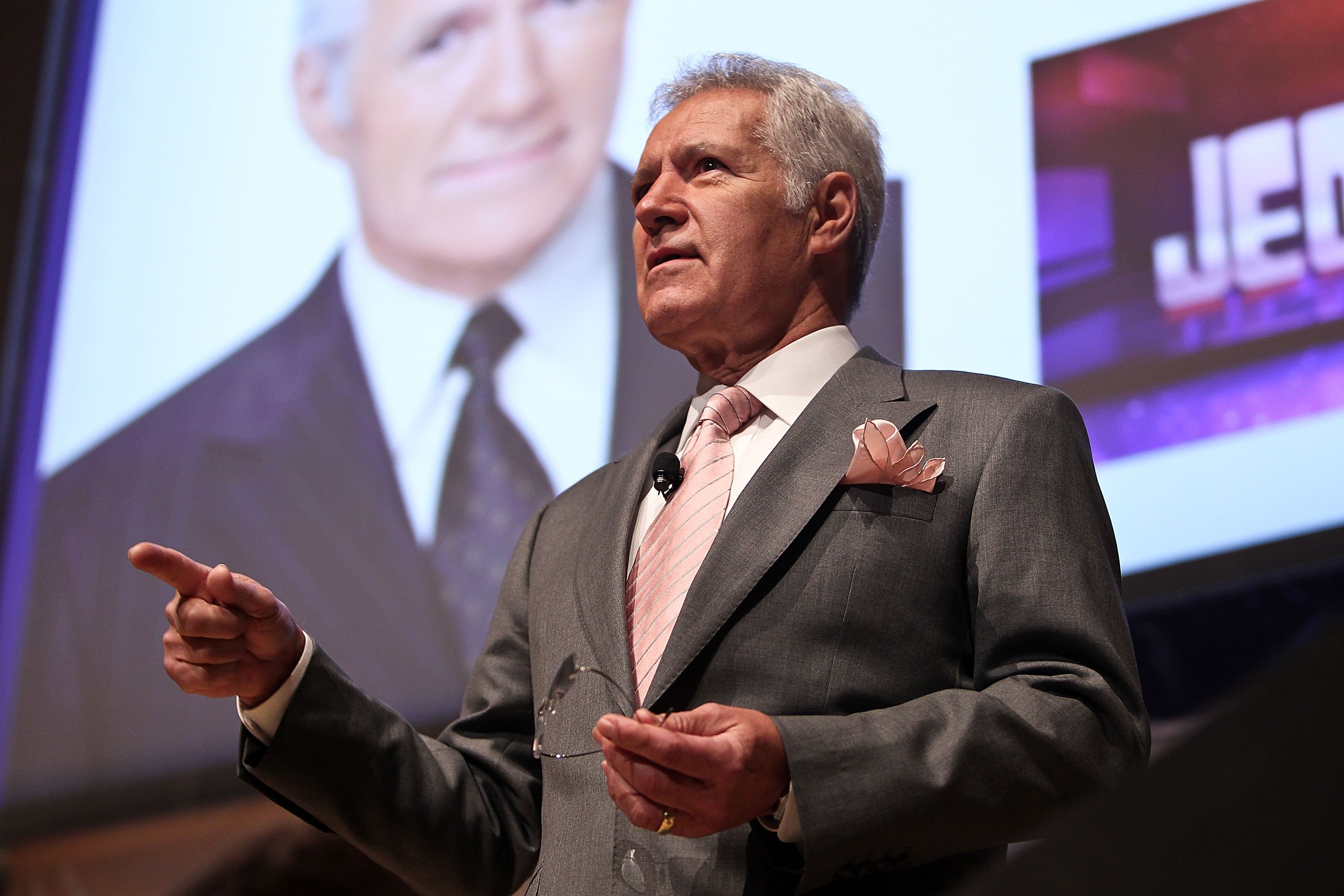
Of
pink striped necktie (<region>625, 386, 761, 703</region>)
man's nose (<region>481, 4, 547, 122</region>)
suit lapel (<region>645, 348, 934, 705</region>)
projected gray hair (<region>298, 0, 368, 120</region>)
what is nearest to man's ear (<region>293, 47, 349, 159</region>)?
projected gray hair (<region>298, 0, 368, 120</region>)

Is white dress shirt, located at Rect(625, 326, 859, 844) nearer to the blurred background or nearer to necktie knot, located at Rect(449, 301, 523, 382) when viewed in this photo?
the blurred background

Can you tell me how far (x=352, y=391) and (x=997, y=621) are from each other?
2.42 metres

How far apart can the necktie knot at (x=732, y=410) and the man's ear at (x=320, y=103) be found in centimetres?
234

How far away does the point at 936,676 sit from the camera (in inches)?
56.0

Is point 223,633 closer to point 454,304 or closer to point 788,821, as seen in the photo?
point 788,821

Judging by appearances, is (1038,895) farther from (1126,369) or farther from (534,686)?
(1126,369)

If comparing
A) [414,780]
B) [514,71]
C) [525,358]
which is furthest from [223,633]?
[514,71]

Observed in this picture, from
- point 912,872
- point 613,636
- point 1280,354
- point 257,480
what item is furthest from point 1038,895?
point 257,480

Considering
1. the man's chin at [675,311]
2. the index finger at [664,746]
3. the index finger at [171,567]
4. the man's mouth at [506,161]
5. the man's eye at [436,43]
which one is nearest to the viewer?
the index finger at [664,746]

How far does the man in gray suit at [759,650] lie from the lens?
1.20m

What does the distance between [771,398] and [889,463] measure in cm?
28

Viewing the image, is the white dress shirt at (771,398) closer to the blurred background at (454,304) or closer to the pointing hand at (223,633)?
the pointing hand at (223,633)

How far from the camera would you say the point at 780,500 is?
4.91ft

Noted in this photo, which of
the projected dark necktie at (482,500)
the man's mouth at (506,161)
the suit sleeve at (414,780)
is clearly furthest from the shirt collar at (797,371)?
the man's mouth at (506,161)
